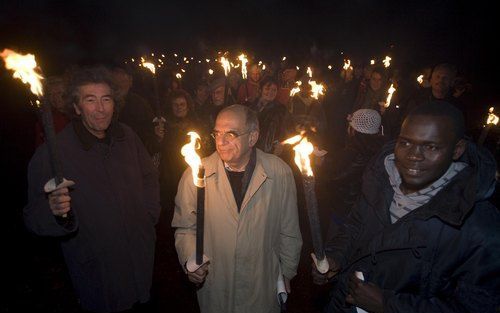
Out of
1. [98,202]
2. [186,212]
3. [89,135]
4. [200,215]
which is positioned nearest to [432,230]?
[200,215]

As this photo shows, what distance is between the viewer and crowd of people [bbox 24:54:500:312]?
6.48 feet

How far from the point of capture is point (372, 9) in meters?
29.4

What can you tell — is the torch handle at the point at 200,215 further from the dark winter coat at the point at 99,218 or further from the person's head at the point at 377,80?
the person's head at the point at 377,80

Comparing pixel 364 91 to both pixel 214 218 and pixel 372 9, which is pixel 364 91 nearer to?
pixel 214 218

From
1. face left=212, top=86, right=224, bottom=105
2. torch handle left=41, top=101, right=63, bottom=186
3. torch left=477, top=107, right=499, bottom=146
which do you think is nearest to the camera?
torch handle left=41, top=101, right=63, bottom=186

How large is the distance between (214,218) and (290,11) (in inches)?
1805

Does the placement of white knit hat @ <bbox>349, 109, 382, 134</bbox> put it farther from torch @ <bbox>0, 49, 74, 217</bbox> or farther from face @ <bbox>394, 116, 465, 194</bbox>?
torch @ <bbox>0, 49, 74, 217</bbox>

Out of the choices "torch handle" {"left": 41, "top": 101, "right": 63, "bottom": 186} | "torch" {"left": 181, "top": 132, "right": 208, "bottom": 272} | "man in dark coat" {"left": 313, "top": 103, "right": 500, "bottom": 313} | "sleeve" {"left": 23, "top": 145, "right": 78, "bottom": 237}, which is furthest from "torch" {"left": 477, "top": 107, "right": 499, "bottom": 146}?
"sleeve" {"left": 23, "top": 145, "right": 78, "bottom": 237}

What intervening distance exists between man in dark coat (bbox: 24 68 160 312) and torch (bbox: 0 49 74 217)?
36.9 inches

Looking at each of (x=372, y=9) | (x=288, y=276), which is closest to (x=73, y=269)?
(x=288, y=276)

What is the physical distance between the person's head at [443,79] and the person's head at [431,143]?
15.2ft

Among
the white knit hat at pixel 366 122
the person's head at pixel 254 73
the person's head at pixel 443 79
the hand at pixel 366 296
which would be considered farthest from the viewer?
the person's head at pixel 254 73

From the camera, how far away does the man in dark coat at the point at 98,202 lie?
2.88 meters

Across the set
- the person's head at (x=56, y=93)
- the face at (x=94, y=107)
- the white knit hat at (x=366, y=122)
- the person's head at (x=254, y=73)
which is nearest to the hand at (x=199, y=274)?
the face at (x=94, y=107)
